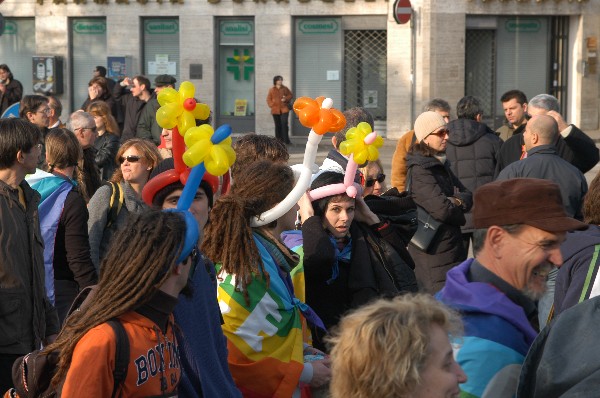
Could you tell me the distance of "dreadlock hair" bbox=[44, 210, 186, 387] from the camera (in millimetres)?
3443

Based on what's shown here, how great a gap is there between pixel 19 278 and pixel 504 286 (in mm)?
2907

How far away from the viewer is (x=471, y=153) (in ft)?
31.9

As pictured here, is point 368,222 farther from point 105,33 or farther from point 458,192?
point 105,33

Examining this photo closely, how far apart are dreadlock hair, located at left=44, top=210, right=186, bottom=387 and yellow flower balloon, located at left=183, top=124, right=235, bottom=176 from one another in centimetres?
23

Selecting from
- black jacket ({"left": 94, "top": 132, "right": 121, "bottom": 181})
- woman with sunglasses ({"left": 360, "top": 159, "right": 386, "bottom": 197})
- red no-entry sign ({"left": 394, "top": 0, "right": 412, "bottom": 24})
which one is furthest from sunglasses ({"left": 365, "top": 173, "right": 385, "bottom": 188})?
red no-entry sign ({"left": 394, "top": 0, "right": 412, "bottom": 24})

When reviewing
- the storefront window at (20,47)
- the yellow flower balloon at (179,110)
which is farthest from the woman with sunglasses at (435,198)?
the storefront window at (20,47)

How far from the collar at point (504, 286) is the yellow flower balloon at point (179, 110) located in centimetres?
132

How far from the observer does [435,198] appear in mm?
8078

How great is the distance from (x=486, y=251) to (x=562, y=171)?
15.7 feet

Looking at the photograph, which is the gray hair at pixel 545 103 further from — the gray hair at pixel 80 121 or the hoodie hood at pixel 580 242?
the hoodie hood at pixel 580 242

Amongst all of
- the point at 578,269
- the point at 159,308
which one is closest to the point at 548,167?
the point at 578,269

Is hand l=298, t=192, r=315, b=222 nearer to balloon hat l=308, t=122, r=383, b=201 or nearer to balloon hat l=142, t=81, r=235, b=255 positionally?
balloon hat l=308, t=122, r=383, b=201

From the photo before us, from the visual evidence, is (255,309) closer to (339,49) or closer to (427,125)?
(427,125)

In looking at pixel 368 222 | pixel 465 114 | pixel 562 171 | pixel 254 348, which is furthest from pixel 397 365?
pixel 465 114
